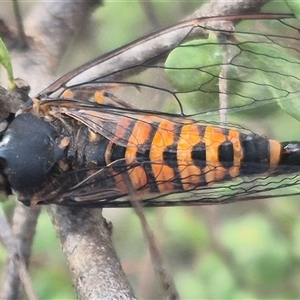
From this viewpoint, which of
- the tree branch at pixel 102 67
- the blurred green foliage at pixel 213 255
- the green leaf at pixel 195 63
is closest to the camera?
the tree branch at pixel 102 67

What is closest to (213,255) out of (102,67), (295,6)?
(102,67)

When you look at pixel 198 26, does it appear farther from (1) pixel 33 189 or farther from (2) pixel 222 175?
(1) pixel 33 189

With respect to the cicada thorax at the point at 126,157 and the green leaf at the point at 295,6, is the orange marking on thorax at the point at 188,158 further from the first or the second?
the green leaf at the point at 295,6

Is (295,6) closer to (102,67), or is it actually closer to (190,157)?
(190,157)

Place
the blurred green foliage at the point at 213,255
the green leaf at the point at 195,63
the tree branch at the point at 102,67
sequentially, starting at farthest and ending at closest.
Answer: the blurred green foliage at the point at 213,255 → the green leaf at the point at 195,63 → the tree branch at the point at 102,67

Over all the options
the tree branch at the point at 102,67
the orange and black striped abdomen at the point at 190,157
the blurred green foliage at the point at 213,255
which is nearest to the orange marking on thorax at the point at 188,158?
the orange and black striped abdomen at the point at 190,157

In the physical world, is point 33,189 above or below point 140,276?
below

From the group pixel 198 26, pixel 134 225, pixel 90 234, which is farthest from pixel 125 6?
pixel 90 234

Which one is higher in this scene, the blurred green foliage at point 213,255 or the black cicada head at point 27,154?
the blurred green foliage at point 213,255
